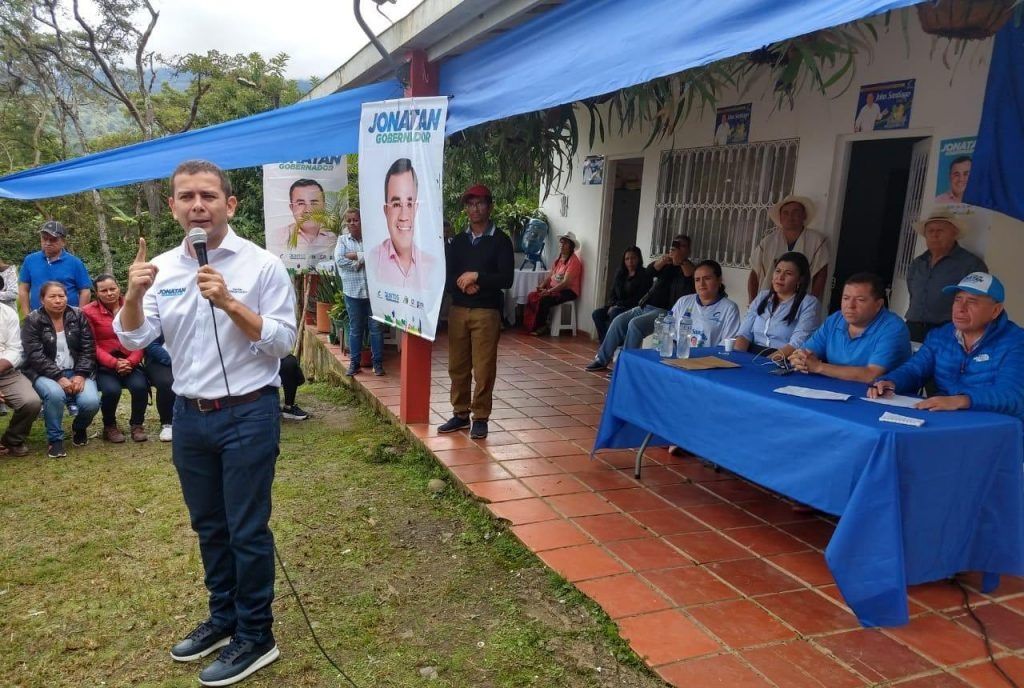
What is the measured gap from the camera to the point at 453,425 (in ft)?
15.5

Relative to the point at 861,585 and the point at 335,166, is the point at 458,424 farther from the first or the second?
the point at 335,166

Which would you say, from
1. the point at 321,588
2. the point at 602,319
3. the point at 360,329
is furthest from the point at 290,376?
the point at 602,319

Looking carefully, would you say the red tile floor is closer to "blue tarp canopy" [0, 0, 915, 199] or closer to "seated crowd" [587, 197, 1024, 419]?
"seated crowd" [587, 197, 1024, 419]

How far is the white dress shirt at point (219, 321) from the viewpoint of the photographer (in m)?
2.18

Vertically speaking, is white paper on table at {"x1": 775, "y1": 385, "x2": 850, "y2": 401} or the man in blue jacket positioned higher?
the man in blue jacket

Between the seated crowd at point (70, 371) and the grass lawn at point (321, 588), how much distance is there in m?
0.42

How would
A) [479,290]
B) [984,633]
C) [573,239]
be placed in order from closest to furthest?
[984,633], [479,290], [573,239]

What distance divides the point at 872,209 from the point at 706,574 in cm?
431

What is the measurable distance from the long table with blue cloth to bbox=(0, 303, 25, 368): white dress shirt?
459 cm

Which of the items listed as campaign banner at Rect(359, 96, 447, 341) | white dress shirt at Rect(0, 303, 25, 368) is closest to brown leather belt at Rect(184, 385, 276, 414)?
campaign banner at Rect(359, 96, 447, 341)

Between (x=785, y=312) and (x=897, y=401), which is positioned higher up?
(x=785, y=312)

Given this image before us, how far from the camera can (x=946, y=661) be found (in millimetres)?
2379

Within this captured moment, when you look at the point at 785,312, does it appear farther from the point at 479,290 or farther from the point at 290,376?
the point at 290,376

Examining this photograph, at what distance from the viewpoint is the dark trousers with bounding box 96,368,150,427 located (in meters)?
4.97
